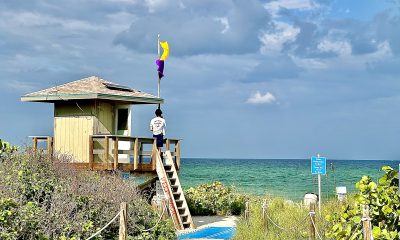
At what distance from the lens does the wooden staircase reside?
18672mm

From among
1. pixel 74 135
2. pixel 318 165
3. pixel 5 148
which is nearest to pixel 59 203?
pixel 5 148

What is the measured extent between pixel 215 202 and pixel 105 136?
20.2 feet

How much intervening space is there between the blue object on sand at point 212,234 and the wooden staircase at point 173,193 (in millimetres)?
682

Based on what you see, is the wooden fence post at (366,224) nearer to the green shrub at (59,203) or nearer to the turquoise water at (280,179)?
the green shrub at (59,203)

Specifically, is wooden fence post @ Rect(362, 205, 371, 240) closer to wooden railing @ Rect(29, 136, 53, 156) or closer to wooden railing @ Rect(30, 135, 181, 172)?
wooden railing @ Rect(30, 135, 181, 172)

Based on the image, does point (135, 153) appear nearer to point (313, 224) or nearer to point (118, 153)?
point (118, 153)

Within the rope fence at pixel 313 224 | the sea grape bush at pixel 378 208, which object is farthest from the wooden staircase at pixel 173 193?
the sea grape bush at pixel 378 208

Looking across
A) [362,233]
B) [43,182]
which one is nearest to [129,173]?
[43,182]

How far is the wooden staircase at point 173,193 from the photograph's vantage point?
18.7 m

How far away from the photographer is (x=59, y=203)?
445 inches

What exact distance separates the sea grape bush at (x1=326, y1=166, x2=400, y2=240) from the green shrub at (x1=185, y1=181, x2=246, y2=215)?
14.4 m

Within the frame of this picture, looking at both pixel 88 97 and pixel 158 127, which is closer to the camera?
pixel 88 97

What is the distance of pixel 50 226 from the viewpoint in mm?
10797

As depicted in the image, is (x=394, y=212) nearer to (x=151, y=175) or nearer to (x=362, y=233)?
(x=362, y=233)
